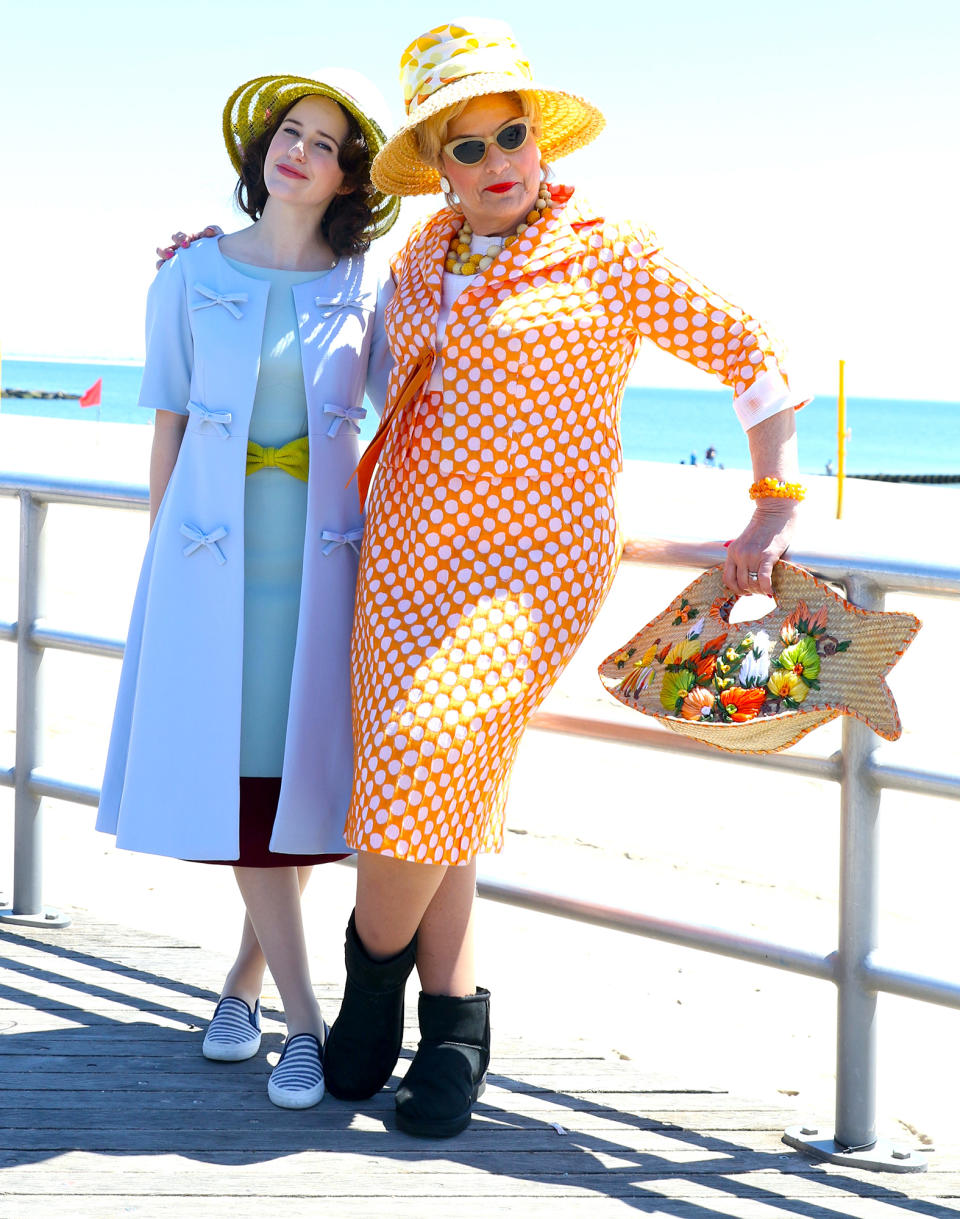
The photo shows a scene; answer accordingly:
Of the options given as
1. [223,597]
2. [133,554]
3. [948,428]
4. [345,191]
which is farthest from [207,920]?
[948,428]

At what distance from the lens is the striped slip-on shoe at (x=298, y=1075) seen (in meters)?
2.50

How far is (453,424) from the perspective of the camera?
2.29m

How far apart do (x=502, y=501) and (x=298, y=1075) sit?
1.08 m

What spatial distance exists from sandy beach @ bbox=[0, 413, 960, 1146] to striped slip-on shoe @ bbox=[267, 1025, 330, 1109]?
0.51 m

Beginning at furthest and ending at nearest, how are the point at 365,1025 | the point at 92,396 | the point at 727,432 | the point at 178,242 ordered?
1. the point at 727,432
2. the point at 92,396
3. the point at 178,242
4. the point at 365,1025

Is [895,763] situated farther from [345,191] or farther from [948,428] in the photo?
[948,428]

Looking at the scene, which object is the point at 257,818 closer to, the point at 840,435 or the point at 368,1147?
the point at 368,1147

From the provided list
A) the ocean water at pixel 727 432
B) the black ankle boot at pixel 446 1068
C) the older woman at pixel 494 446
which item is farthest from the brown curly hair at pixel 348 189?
the ocean water at pixel 727 432

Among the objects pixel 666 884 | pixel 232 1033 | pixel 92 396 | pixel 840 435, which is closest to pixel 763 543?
pixel 232 1033

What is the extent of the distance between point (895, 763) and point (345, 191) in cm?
138

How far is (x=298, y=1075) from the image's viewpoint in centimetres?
254

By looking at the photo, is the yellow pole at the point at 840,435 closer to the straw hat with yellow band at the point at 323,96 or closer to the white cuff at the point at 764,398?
the straw hat with yellow band at the point at 323,96

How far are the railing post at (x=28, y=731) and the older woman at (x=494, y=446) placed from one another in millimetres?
1233

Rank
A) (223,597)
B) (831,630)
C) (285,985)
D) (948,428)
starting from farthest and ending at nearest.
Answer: (948,428) → (285,985) → (223,597) → (831,630)
